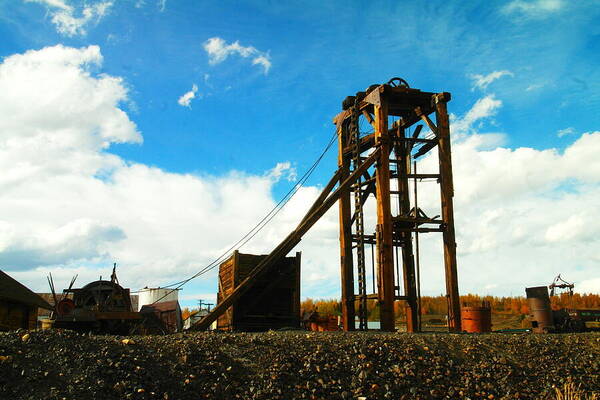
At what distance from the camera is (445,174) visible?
17797mm

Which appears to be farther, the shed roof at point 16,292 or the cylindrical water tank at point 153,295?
the cylindrical water tank at point 153,295

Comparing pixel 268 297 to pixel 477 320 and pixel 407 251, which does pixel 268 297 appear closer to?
pixel 407 251

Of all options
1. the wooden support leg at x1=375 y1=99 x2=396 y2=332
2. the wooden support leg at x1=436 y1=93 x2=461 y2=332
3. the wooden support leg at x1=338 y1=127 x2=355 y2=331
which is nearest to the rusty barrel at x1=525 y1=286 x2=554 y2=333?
the wooden support leg at x1=436 y1=93 x2=461 y2=332

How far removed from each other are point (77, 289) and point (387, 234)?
13.2 metres

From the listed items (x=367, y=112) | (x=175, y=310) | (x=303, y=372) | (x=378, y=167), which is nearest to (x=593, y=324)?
(x=378, y=167)

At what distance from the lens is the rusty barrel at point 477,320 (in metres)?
16.3

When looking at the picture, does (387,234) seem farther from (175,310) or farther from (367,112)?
(175,310)

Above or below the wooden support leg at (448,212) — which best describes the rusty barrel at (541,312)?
below

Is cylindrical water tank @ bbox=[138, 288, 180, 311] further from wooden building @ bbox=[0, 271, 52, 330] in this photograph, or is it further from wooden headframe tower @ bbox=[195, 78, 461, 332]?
wooden headframe tower @ bbox=[195, 78, 461, 332]

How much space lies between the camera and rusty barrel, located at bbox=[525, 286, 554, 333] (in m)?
17.3

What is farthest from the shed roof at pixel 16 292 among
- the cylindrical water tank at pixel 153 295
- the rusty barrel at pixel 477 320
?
the rusty barrel at pixel 477 320

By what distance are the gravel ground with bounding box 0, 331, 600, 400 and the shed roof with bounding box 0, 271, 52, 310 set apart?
15.9 m

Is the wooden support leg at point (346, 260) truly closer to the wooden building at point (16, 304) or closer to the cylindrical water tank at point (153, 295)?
the wooden building at point (16, 304)

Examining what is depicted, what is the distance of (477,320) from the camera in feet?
53.7
